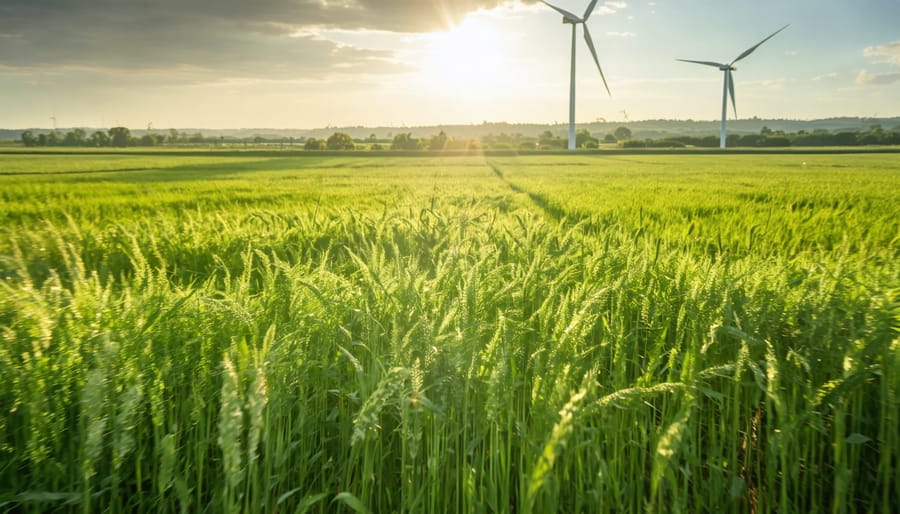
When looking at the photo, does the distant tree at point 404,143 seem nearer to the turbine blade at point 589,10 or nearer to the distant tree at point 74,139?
the turbine blade at point 589,10

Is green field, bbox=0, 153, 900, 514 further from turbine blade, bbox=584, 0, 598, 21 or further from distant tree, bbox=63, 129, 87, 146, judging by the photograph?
distant tree, bbox=63, 129, 87, 146

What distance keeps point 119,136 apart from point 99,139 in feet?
12.4

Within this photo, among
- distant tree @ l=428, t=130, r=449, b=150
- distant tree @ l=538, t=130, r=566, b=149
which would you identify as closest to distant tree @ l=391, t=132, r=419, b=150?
distant tree @ l=428, t=130, r=449, b=150

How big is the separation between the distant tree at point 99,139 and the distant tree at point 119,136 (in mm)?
738

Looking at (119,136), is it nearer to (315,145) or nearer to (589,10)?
(315,145)

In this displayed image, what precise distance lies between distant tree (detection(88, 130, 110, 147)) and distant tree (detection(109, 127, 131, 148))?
0.74 m

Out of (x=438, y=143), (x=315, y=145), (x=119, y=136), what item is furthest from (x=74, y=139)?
(x=438, y=143)

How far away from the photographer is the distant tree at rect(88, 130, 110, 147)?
8819 cm

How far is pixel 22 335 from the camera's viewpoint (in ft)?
7.85

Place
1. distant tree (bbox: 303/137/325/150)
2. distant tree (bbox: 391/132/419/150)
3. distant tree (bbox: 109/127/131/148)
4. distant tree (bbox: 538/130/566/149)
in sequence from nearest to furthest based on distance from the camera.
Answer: distant tree (bbox: 391/132/419/150)
distant tree (bbox: 303/137/325/150)
distant tree (bbox: 109/127/131/148)
distant tree (bbox: 538/130/566/149)

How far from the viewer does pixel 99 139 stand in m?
89.7

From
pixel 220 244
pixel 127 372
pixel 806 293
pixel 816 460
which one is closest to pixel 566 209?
pixel 220 244

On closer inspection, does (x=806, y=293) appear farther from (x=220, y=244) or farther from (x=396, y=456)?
(x=220, y=244)

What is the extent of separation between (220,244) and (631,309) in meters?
4.21
